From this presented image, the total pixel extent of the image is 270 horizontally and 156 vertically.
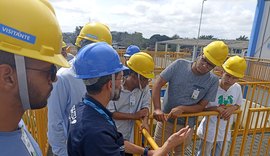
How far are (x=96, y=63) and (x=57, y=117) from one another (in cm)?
93

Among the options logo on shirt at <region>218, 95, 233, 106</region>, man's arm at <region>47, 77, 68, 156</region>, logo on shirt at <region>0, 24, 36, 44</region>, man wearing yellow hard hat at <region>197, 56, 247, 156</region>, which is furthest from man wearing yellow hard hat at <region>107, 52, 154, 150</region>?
logo on shirt at <region>0, 24, 36, 44</region>

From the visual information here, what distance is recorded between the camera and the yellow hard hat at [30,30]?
1.02m

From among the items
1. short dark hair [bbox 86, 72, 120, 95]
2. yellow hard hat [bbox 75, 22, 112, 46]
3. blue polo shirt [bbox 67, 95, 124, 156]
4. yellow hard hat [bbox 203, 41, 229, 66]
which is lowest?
blue polo shirt [bbox 67, 95, 124, 156]

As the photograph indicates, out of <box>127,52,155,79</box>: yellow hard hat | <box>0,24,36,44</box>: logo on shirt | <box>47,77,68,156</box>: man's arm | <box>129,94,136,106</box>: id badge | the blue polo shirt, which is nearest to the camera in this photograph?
<box>0,24,36,44</box>: logo on shirt

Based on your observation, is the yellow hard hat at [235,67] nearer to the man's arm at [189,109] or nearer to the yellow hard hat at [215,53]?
the yellow hard hat at [215,53]

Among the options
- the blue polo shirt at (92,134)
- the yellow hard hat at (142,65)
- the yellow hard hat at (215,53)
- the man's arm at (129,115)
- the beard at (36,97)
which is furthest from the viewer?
the yellow hard hat at (215,53)

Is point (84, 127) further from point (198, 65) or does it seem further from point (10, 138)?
point (198, 65)

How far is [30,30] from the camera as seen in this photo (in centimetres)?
109

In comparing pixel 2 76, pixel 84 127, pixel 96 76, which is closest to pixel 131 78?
pixel 96 76

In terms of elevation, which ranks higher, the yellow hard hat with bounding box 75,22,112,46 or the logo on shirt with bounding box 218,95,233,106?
the yellow hard hat with bounding box 75,22,112,46

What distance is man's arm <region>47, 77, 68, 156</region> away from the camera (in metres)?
2.25

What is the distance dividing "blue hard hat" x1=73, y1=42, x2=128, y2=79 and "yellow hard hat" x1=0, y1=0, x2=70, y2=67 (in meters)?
0.47

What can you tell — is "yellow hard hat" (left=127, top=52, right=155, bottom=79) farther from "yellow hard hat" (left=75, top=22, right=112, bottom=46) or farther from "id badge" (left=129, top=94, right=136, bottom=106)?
"yellow hard hat" (left=75, top=22, right=112, bottom=46)

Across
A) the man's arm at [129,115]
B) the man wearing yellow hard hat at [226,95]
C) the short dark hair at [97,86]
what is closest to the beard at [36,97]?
the short dark hair at [97,86]
